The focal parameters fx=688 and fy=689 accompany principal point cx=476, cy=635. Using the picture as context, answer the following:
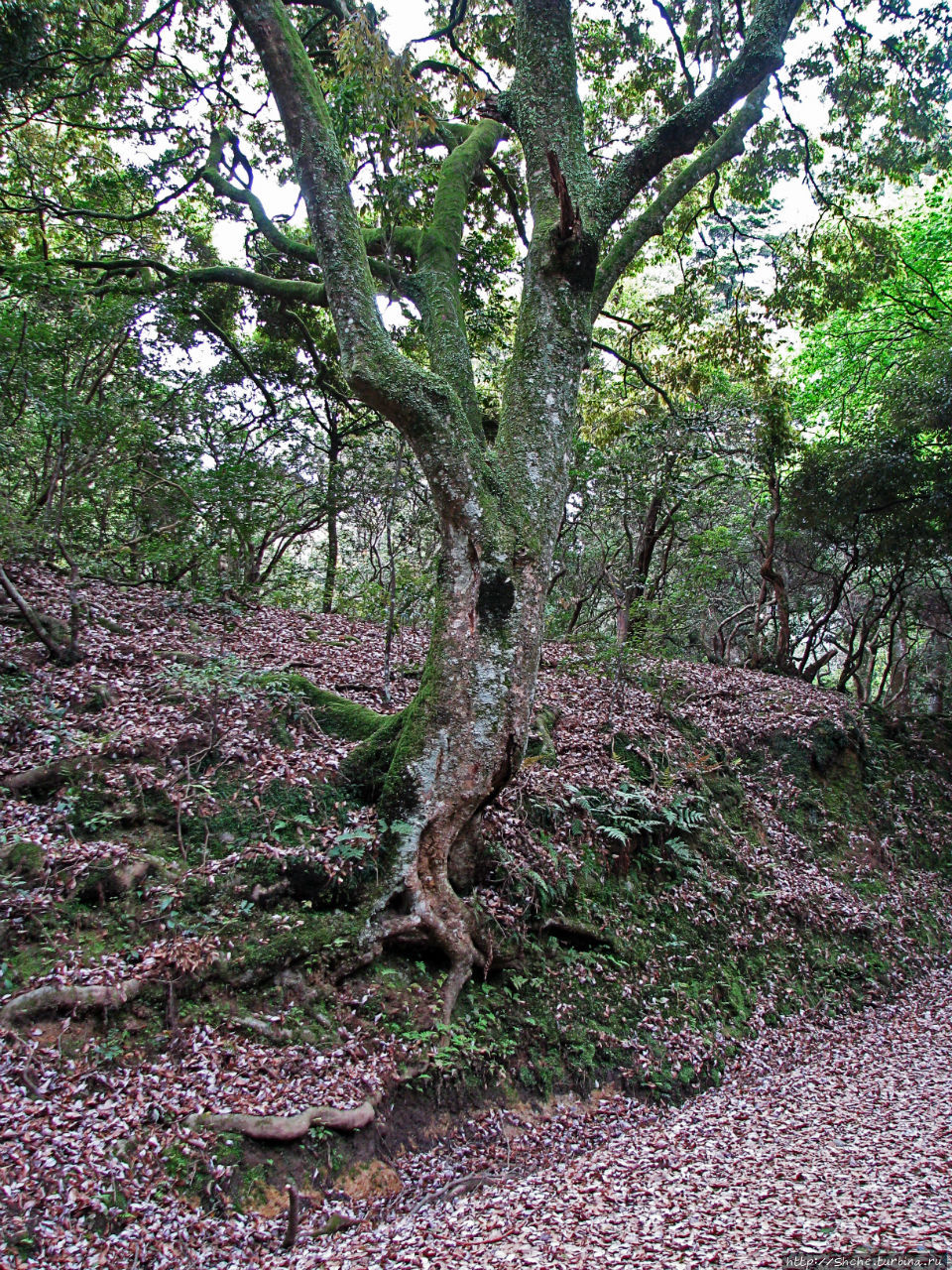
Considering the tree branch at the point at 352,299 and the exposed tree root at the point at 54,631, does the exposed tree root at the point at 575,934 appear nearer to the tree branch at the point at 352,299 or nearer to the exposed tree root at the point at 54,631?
the tree branch at the point at 352,299

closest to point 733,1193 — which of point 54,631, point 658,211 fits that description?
point 54,631

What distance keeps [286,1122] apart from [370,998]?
854mm

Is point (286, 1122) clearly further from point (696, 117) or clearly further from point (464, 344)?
point (696, 117)

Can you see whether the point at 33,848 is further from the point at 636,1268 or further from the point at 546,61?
the point at 546,61

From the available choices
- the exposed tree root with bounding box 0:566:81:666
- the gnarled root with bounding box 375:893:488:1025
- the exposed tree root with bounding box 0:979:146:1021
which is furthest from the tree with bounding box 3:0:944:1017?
the exposed tree root with bounding box 0:566:81:666

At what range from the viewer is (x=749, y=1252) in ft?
9.37

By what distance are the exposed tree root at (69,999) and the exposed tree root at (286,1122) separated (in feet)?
2.29

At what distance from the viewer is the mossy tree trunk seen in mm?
4789

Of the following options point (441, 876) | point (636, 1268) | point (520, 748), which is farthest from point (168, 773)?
point (636, 1268)

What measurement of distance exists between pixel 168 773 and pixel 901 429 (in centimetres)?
1201

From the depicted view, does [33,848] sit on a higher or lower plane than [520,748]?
lower

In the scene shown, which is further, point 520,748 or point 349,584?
point 349,584

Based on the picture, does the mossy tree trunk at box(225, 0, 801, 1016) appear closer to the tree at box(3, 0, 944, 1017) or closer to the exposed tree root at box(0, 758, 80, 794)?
the tree at box(3, 0, 944, 1017)

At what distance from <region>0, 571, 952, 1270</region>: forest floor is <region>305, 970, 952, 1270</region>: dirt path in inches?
1.0
